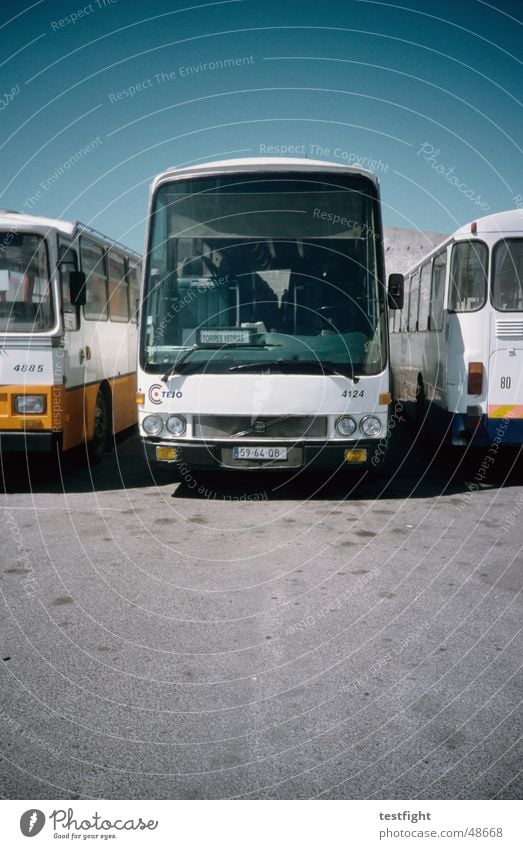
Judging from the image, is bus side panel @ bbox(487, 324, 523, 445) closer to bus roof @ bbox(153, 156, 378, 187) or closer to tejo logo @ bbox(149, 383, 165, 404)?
bus roof @ bbox(153, 156, 378, 187)

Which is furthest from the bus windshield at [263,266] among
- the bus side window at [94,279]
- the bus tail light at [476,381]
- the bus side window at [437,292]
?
the bus side window at [437,292]

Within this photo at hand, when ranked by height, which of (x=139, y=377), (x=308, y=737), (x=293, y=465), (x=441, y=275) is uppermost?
(x=441, y=275)

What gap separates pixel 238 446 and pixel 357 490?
182 cm

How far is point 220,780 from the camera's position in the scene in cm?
315

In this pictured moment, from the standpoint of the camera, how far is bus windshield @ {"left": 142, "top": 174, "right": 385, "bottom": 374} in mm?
8352

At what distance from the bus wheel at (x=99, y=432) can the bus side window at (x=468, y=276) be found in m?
4.91

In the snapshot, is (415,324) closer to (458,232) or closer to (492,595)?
(458,232)

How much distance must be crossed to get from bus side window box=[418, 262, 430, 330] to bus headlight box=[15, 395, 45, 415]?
651 cm

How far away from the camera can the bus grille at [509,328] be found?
9.56 meters

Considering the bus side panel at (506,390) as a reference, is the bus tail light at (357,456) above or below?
below

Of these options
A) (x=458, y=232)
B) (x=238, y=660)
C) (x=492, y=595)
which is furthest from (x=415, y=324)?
(x=238, y=660)

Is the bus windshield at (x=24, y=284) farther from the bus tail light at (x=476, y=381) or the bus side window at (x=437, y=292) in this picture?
the bus side window at (x=437, y=292)
